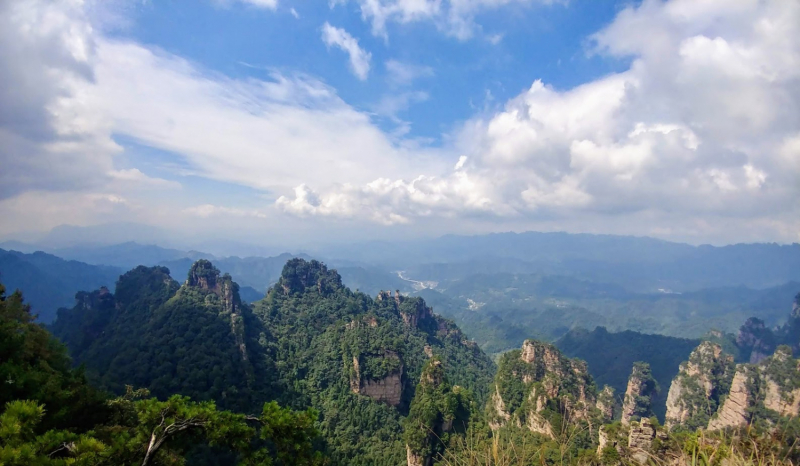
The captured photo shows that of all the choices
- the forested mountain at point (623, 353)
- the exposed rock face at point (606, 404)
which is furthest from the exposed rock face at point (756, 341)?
the exposed rock face at point (606, 404)

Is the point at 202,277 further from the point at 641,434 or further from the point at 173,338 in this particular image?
the point at 641,434

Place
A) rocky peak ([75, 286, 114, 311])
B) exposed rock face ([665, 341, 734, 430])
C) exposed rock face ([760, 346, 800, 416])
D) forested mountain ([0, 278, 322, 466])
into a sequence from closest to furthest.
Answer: forested mountain ([0, 278, 322, 466])
exposed rock face ([760, 346, 800, 416])
exposed rock face ([665, 341, 734, 430])
rocky peak ([75, 286, 114, 311])

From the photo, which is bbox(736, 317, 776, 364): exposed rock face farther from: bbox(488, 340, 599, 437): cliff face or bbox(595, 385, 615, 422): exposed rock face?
bbox(488, 340, 599, 437): cliff face

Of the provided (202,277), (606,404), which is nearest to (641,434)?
(606,404)

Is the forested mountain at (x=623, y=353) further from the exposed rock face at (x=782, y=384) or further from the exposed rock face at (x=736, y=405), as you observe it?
the exposed rock face at (x=782, y=384)

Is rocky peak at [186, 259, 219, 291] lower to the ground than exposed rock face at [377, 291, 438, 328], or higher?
higher

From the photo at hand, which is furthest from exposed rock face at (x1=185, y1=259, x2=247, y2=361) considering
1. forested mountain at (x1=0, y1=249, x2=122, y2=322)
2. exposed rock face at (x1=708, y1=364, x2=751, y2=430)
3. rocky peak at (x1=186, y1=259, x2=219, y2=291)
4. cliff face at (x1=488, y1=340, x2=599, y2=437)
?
forested mountain at (x1=0, y1=249, x2=122, y2=322)

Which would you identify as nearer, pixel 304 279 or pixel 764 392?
pixel 764 392
